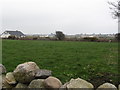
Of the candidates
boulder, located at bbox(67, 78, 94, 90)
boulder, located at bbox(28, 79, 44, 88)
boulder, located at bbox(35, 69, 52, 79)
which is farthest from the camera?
boulder, located at bbox(35, 69, 52, 79)

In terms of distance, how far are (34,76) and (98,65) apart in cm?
258

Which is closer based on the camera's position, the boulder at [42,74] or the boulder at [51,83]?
the boulder at [51,83]

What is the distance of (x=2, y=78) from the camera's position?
6836 millimetres

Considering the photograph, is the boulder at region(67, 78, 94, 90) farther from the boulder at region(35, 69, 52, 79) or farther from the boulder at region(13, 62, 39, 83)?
the boulder at region(13, 62, 39, 83)

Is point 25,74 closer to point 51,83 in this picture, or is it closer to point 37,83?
point 37,83

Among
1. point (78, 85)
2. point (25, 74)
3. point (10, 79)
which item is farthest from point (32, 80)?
point (78, 85)

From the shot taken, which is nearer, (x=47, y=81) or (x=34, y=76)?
(x=47, y=81)

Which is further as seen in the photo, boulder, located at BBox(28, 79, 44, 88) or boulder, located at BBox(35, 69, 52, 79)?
boulder, located at BBox(35, 69, 52, 79)

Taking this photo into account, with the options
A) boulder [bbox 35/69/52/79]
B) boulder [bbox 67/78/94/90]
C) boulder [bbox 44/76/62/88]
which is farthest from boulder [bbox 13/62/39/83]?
boulder [bbox 67/78/94/90]

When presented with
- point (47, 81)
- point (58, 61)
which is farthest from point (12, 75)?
point (58, 61)

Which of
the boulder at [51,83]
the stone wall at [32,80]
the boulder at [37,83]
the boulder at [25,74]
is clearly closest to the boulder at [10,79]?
the stone wall at [32,80]

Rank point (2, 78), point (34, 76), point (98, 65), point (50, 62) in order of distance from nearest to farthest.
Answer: point (34, 76) → point (2, 78) → point (98, 65) → point (50, 62)

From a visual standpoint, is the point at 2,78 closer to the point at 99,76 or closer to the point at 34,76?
the point at 34,76

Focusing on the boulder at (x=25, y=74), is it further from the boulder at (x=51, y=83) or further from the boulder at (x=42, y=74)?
the boulder at (x=51, y=83)
